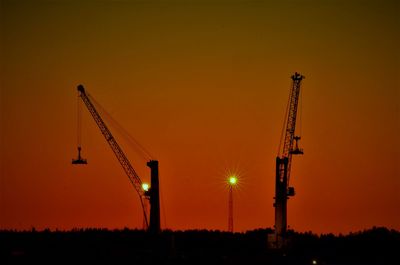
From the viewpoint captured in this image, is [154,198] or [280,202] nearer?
[280,202]

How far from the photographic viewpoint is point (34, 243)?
157375mm

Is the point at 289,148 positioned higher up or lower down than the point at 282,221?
higher up

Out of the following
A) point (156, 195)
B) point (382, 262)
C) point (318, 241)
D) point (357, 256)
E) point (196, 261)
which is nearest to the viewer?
point (196, 261)

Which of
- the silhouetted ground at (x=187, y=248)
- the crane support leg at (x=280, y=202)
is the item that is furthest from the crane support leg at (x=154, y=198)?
the crane support leg at (x=280, y=202)

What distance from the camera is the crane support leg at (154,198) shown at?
172 meters

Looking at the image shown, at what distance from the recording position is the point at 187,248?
16488 centimetres

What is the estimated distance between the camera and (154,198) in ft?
566

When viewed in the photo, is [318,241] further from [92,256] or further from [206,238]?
[92,256]

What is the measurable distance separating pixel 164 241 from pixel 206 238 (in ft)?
89.2

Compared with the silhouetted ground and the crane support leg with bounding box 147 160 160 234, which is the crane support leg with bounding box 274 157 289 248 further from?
the crane support leg with bounding box 147 160 160 234

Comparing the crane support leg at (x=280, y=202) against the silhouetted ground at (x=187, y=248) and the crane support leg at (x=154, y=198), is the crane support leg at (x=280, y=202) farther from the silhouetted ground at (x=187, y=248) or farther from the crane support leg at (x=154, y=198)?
the crane support leg at (x=154, y=198)

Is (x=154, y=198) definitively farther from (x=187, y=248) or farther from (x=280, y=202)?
(x=280, y=202)

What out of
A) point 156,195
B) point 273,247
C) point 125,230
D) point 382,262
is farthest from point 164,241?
point 382,262

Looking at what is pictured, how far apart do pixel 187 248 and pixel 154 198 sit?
539 inches
